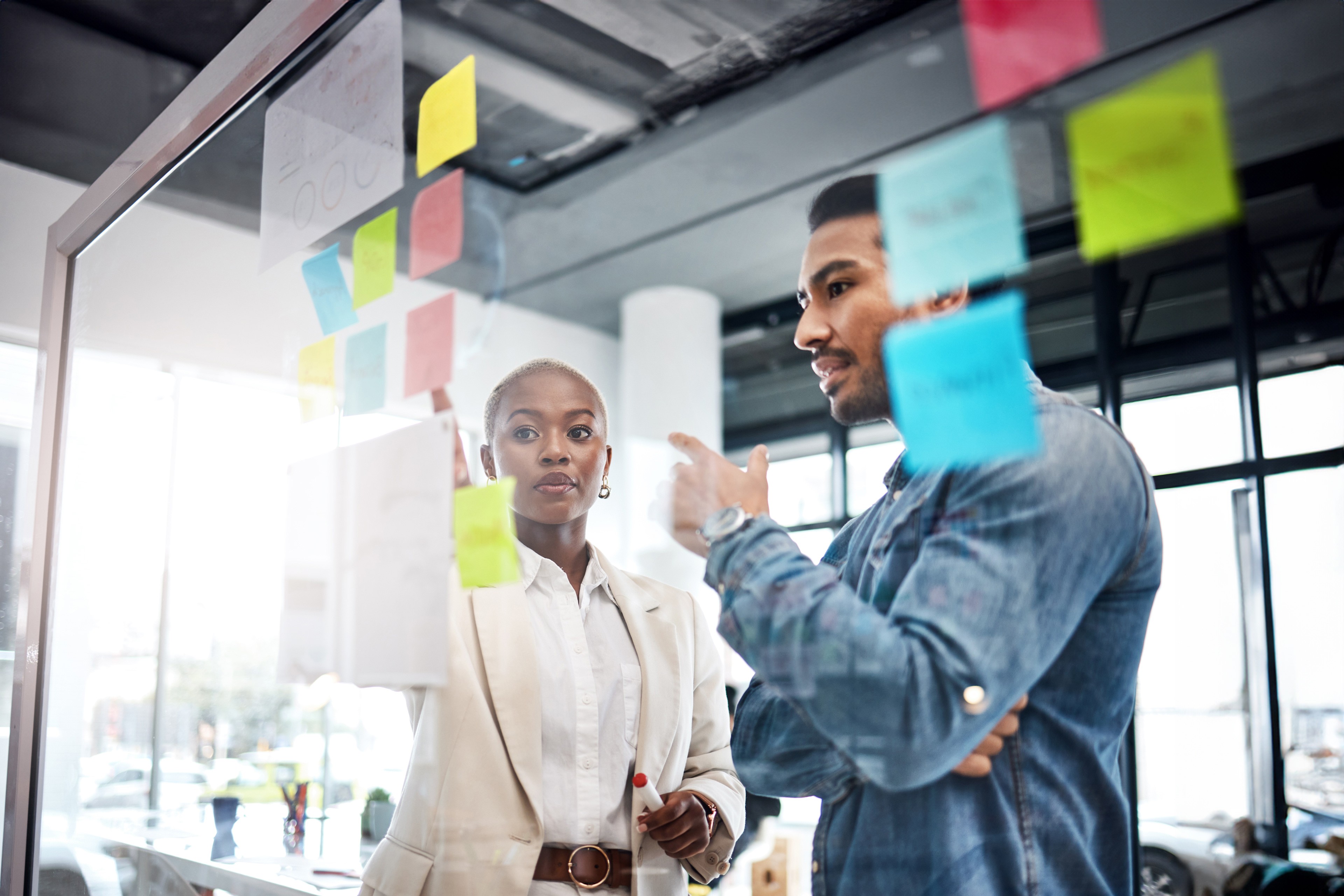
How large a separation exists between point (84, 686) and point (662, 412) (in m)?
1.66

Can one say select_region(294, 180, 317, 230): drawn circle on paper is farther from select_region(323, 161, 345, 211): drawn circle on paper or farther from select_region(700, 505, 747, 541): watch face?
select_region(700, 505, 747, 541): watch face

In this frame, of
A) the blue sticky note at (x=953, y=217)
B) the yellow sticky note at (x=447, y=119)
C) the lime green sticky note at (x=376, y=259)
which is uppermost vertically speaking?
the yellow sticky note at (x=447, y=119)

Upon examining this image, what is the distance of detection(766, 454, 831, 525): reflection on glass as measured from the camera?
84 centimetres

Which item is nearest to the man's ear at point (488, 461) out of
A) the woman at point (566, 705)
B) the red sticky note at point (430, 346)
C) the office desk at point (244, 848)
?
the woman at point (566, 705)

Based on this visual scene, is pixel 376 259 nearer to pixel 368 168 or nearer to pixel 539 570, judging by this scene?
pixel 368 168

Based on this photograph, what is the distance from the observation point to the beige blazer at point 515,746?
973 mm

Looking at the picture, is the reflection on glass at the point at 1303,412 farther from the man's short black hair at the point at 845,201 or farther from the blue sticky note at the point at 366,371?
the blue sticky note at the point at 366,371

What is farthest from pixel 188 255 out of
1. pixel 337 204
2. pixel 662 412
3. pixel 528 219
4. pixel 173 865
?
pixel 662 412

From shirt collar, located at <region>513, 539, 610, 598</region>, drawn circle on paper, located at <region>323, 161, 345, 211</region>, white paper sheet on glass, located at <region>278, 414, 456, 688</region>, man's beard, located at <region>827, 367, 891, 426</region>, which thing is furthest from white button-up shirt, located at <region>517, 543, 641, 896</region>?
drawn circle on paper, located at <region>323, 161, 345, 211</region>

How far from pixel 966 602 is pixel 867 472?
162 mm

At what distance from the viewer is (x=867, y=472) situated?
81cm

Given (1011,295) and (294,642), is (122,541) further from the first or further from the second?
(1011,295)

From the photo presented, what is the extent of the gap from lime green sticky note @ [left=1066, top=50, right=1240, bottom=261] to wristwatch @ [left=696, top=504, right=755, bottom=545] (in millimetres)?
328

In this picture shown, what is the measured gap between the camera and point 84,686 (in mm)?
1985
